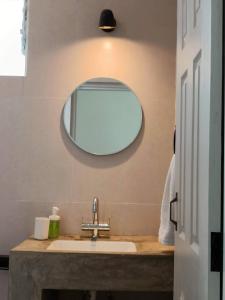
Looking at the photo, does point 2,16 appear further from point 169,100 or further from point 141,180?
point 141,180

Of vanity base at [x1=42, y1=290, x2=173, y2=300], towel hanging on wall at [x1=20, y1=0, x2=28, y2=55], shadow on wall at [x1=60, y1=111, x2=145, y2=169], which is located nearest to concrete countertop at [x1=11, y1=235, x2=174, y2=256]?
vanity base at [x1=42, y1=290, x2=173, y2=300]

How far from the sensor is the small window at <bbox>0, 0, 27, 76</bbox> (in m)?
2.56

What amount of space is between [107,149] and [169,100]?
20.3 inches

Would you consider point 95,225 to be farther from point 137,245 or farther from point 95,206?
point 137,245

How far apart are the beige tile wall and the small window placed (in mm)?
151

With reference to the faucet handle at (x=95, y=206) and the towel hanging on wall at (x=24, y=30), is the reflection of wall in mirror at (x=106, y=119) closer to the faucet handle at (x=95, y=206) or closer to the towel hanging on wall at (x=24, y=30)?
the faucet handle at (x=95, y=206)

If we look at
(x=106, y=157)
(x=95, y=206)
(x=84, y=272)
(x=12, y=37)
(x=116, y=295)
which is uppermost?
(x=12, y=37)

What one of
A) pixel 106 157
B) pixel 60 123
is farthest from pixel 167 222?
pixel 60 123

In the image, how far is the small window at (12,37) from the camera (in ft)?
8.40

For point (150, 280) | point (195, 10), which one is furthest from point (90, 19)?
point (150, 280)

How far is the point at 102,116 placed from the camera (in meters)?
2.39

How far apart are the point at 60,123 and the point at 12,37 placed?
29.8 inches

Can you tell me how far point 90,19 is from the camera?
2434mm

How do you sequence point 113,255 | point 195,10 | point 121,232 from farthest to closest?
point 121,232 < point 113,255 < point 195,10
